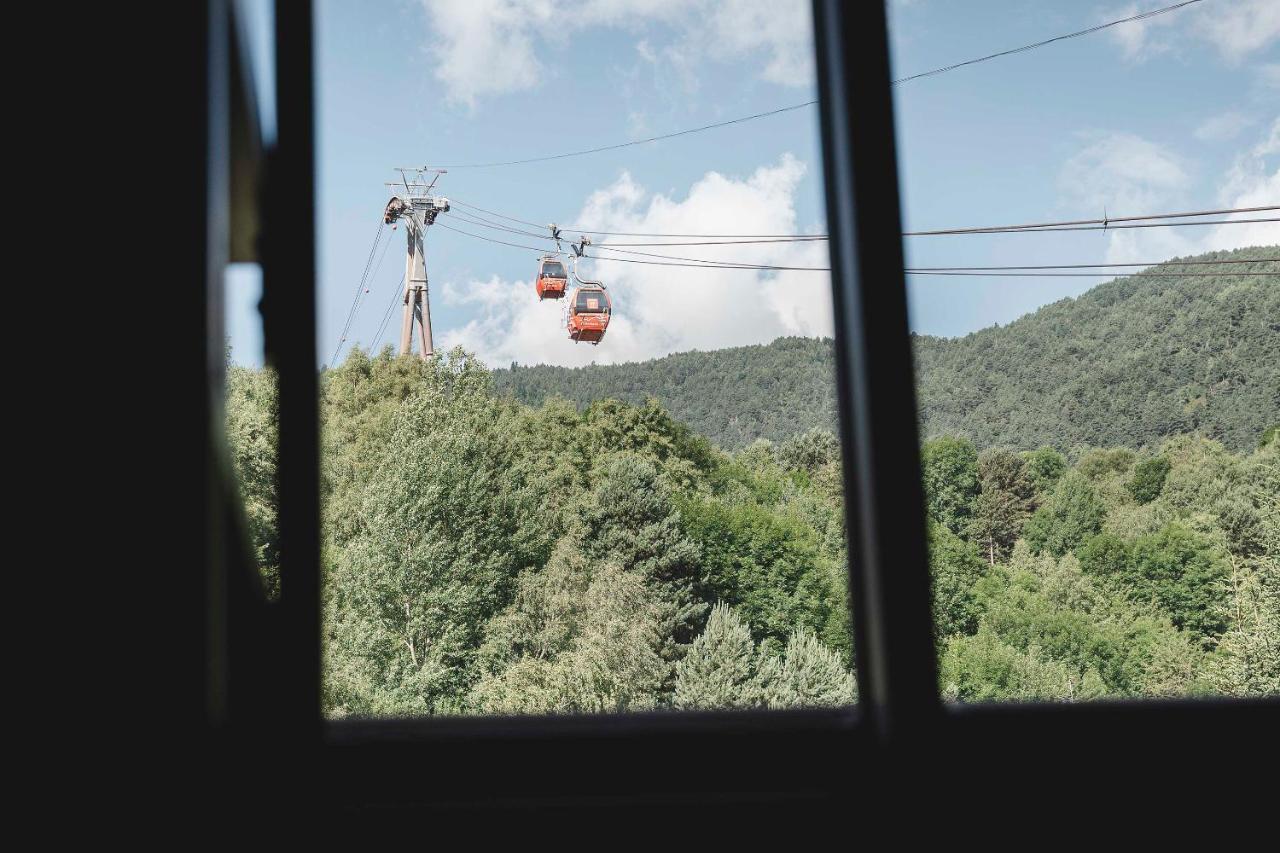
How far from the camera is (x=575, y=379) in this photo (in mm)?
Answer: 22172

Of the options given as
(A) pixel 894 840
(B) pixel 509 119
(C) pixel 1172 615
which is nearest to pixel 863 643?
(A) pixel 894 840

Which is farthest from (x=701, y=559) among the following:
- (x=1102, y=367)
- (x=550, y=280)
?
(x=1102, y=367)

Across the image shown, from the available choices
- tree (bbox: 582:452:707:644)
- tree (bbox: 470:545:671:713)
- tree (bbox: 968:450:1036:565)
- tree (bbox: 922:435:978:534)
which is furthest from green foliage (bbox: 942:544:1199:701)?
tree (bbox: 470:545:671:713)

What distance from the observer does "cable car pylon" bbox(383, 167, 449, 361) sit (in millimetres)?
14844

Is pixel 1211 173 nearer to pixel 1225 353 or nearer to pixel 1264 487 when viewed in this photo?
pixel 1225 353

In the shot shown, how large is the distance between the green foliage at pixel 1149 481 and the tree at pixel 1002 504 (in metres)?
2.01

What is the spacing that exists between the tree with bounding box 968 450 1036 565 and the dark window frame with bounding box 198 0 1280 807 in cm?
2126

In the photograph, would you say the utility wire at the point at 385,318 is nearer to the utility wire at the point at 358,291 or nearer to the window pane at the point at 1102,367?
the utility wire at the point at 358,291

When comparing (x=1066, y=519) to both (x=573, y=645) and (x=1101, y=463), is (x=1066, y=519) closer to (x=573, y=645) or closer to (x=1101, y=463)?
(x=1101, y=463)

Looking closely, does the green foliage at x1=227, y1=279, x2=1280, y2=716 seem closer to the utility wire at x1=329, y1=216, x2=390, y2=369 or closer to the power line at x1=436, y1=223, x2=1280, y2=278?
the utility wire at x1=329, y1=216, x2=390, y2=369

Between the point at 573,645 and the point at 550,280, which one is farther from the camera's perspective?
the point at 573,645

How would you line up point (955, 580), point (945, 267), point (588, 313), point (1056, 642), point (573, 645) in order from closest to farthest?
point (588, 313) → point (945, 267) → point (573, 645) → point (1056, 642) → point (955, 580)

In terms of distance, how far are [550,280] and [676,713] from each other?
1577 centimetres

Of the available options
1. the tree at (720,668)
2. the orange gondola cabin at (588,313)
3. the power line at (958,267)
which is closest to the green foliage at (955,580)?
the tree at (720,668)
